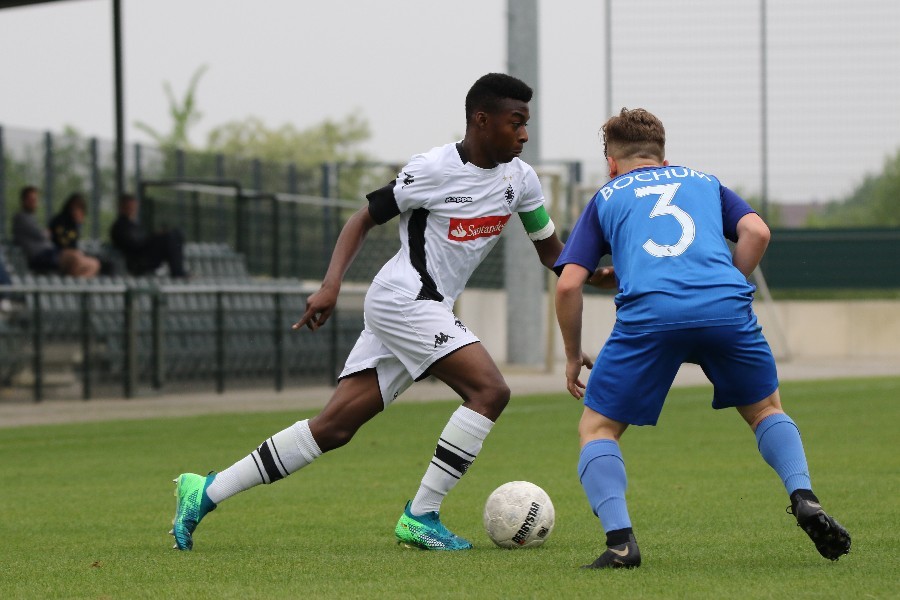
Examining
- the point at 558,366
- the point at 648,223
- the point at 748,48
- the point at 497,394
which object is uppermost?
the point at 748,48

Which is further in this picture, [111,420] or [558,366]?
[558,366]

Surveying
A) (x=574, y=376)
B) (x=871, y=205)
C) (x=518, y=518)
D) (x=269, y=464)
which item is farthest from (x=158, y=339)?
(x=871, y=205)

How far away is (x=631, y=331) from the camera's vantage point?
Answer: 5230 mm

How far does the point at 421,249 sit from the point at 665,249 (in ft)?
4.44

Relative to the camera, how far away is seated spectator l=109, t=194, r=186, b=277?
19.5m

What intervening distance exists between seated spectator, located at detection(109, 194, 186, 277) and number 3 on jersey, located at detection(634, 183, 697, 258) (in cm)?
1488

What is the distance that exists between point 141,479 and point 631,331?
5151 mm

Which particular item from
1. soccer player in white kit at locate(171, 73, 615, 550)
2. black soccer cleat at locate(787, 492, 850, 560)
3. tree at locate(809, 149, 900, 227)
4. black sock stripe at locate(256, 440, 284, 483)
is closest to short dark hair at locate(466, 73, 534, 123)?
soccer player in white kit at locate(171, 73, 615, 550)

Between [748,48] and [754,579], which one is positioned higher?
[748,48]

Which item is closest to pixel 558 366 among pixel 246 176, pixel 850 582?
pixel 246 176

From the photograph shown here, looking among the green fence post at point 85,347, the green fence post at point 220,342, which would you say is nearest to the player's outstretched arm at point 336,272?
the green fence post at point 85,347

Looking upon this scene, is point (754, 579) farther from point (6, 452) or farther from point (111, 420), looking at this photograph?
point (111, 420)

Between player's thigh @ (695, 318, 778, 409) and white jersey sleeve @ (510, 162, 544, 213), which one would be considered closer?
player's thigh @ (695, 318, 778, 409)

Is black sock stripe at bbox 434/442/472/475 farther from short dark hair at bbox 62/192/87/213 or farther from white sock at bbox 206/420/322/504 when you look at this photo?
short dark hair at bbox 62/192/87/213
